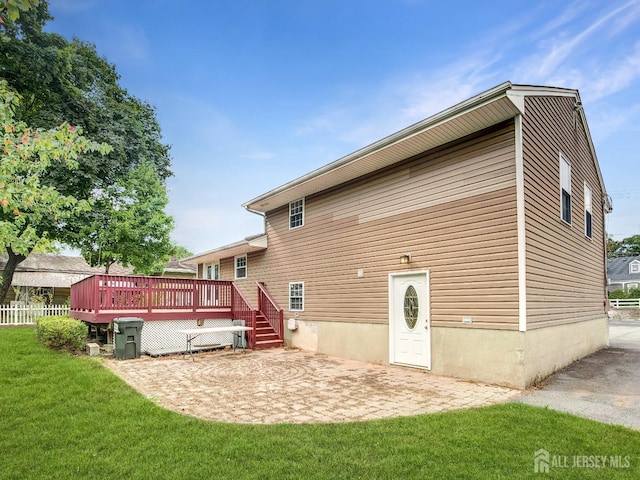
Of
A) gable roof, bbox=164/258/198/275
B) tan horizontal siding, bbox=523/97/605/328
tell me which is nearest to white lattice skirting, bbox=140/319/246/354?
tan horizontal siding, bbox=523/97/605/328

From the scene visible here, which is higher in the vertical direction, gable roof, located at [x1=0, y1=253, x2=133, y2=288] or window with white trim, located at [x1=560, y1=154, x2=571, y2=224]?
window with white trim, located at [x1=560, y1=154, x2=571, y2=224]

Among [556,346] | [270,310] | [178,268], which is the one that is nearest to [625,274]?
[556,346]

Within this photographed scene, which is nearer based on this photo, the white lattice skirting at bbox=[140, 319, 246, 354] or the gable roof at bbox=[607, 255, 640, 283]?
the white lattice skirting at bbox=[140, 319, 246, 354]

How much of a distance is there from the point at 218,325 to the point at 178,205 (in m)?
14.7

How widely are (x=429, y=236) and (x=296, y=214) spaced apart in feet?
17.6

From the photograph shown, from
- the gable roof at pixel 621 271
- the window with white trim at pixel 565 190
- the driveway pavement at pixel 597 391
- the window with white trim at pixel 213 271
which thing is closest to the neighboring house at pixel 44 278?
the window with white trim at pixel 213 271

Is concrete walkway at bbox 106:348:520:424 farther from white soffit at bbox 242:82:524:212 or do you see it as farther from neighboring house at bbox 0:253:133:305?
neighboring house at bbox 0:253:133:305

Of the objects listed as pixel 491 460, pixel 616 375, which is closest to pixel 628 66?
pixel 616 375

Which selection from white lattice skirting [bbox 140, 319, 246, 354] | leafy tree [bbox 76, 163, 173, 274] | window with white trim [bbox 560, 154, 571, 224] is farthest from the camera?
leafy tree [bbox 76, 163, 173, 274]

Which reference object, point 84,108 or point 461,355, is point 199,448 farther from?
point 84,108

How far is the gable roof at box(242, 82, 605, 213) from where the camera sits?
6.73 meters

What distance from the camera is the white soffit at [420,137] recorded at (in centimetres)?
675

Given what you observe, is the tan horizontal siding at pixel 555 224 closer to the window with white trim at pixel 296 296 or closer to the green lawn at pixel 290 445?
the green lawn at pixel 290 445

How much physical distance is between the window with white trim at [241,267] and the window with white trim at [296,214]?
3333 millimetres
